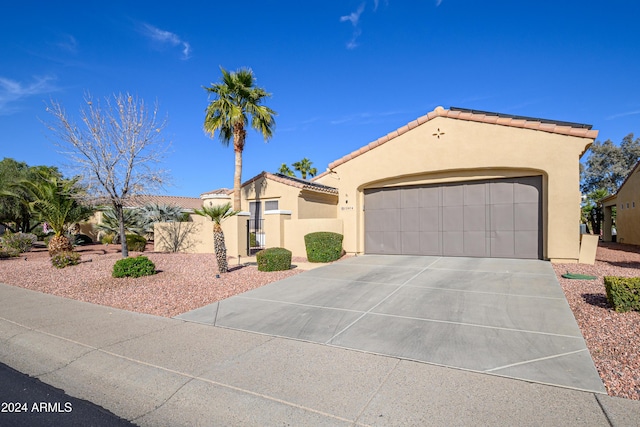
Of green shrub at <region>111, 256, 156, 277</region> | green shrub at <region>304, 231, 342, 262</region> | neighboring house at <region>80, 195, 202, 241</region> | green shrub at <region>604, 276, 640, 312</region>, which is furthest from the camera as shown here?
neighboring house at <region>80, 195, 202, 241</region>

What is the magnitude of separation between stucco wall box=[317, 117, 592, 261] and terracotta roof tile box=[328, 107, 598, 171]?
0.48 feet

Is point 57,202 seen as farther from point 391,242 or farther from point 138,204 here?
point 391,242

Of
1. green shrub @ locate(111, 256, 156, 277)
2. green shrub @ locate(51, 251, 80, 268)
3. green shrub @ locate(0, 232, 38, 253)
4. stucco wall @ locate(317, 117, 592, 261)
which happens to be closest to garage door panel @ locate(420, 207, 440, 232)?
stucco wall @ locate(317, 117, 592, 261)

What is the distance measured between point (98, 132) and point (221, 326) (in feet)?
40.1

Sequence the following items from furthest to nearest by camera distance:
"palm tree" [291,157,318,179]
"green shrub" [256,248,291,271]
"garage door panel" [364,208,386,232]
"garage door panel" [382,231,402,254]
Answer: "palm tree" [291,157,318,179] → "garage door panel" [364,208,386,232] → "garage door panel" [382,231,402,254] → "green shrub" [256,248,291,271]

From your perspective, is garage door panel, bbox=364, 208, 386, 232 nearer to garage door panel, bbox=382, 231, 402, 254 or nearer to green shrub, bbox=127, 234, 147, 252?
garage door panel, bbox=382, 231, 402, 254

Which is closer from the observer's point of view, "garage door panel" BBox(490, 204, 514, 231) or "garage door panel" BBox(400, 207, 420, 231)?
"garage door panel" BBox(490, 204, 514, 231)

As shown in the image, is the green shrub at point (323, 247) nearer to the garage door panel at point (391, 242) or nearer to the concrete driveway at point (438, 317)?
the garage door panel at point (391, 242)

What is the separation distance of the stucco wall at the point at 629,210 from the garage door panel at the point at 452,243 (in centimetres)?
1215

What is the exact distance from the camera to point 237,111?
673 inches

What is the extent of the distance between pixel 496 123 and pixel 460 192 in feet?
8.87

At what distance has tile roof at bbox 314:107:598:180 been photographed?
11.1 m

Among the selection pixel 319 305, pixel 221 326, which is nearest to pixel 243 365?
pixel 221 326

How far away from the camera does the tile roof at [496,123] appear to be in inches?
437
